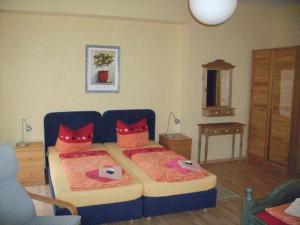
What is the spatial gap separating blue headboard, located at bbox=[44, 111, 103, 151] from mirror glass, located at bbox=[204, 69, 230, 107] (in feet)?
6.37

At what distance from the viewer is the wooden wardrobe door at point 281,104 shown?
4.85 m

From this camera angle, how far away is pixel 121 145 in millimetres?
4695

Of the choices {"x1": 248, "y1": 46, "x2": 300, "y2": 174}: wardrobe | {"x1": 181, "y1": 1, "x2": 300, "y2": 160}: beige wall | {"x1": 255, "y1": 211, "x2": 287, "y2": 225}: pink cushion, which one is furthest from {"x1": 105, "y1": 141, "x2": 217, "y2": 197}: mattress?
{"x1": 248, "y1": 46, "x2": 300, "y2": 174}: wardrobe

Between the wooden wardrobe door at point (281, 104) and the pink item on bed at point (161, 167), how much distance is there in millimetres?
2002

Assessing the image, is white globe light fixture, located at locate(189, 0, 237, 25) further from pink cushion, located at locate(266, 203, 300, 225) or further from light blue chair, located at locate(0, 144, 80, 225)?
light blue chair, located at locate(0, 144, 80, 225)

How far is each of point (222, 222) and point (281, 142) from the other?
89.6 inches

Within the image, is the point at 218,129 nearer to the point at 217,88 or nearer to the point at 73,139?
the point at 217,88

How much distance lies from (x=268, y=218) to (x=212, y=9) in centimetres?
161

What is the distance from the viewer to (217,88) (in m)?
5.42

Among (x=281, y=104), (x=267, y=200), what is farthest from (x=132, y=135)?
(x=267, y=200)

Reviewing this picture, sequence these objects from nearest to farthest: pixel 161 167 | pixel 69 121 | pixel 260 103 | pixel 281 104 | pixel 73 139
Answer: pixel 161 167 → pixel 73 139 → pixel 69 121 → pixel 281 104 → pixel 260 103

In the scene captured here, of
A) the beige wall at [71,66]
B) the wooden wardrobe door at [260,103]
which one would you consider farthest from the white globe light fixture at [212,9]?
the wooden wardrobe door at [260,103]

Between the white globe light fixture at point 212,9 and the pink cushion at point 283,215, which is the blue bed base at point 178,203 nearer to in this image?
the pink cushion at point 283,215

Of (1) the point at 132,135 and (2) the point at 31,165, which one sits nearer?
(2) the point at 31,165
